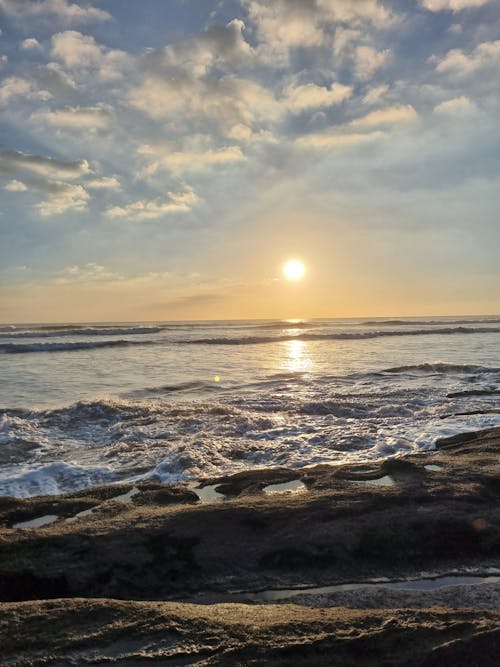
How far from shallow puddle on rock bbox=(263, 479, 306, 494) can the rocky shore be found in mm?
37

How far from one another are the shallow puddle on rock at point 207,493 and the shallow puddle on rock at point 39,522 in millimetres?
1506

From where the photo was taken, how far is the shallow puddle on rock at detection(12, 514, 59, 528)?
461 cm

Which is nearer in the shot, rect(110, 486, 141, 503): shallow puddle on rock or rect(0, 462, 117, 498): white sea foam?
rect(110, 486, 141, 503): shallow puddle on rock

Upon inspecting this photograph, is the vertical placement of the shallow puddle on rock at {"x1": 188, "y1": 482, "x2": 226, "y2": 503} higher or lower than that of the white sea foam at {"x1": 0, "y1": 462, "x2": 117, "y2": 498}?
higher

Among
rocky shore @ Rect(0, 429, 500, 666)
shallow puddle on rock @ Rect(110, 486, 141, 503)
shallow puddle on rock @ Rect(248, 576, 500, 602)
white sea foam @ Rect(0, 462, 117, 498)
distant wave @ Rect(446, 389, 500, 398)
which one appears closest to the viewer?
rocky shore @ Rect(0, 429, 500, 666)

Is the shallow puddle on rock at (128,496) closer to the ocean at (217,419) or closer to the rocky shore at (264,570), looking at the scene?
the rocky shore at (264,570)

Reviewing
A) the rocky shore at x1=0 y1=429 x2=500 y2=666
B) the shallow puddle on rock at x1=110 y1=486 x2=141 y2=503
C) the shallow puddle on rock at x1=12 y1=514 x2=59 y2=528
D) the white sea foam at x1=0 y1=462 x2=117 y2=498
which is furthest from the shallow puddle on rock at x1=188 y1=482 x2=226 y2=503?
the shallow puddle on rock at x1=12 y1=514 x2=59 y2=528

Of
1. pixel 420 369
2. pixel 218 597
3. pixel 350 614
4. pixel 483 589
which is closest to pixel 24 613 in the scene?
pixel 218 597

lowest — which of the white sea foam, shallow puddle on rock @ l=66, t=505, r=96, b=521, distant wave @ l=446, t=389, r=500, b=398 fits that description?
the white sea foam

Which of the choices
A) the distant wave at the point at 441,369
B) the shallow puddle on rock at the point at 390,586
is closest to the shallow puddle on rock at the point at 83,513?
the shallow puddle on rock at the point at 390,586

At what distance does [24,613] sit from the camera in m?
2.86

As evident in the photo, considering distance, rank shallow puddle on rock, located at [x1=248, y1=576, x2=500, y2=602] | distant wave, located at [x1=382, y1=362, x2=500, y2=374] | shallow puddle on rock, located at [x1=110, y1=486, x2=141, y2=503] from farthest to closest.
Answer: distant wave, located at [x1=382, y1=362, x2=500, y2=374] → shallow puddle on rock, located at [x1=110, y1=486, x2=141, y2=503] → shallow puddle on rock, located at [x1=248, y1=576, x2=500, y2=602]

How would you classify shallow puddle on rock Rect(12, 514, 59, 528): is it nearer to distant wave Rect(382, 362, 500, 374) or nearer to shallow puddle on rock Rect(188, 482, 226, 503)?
shallow puddle on rock Rect(188, 482, 226, 503)

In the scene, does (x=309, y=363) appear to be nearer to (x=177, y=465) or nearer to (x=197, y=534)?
(x=177, y=465)
